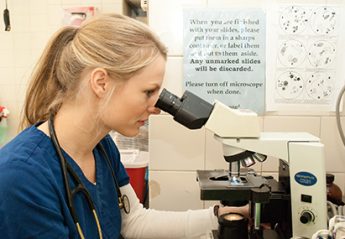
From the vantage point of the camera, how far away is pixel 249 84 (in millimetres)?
1199

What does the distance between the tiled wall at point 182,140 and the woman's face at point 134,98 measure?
13.6 inches

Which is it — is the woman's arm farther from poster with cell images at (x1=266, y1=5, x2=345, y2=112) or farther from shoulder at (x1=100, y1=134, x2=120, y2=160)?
poster with cell images at (x1=266, y1=5, x2=345, y2=112)

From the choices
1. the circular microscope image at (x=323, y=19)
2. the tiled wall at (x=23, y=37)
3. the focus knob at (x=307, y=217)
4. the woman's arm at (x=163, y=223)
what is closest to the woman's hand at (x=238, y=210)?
the woman's arm at (x=163, y=223)

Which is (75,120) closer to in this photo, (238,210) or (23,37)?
(238,210)

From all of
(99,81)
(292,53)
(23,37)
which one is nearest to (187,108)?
(99,81)

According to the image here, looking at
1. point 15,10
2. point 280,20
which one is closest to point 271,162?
point 280,20

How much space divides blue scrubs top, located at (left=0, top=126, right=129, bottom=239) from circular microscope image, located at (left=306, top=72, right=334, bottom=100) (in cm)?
82

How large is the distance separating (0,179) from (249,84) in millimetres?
840

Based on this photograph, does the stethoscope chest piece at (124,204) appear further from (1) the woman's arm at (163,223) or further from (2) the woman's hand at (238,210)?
(2) the woman's hand at (238,210)

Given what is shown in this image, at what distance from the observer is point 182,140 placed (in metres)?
1.23

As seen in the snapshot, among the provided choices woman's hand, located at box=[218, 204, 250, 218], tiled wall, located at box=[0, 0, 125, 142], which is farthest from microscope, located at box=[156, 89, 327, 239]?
tiled wall, located at box=[0, 0, 125, 142]

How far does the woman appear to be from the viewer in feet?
2.33

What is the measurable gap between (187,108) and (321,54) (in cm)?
63

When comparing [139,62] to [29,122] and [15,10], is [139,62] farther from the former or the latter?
[15,10]
